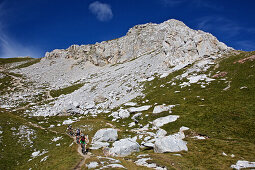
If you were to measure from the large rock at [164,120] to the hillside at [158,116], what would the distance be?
206mm

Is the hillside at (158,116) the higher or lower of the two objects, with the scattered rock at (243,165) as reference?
higher

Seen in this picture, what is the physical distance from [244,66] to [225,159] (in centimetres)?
3948

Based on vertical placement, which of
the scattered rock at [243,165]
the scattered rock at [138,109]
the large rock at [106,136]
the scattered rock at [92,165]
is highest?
the scattered rock at [138,109]

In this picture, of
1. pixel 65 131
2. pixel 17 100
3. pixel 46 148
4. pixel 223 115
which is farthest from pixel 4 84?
pixel 223 115

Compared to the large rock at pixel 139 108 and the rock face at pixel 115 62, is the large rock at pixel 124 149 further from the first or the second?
the rock face at pixel 115 62

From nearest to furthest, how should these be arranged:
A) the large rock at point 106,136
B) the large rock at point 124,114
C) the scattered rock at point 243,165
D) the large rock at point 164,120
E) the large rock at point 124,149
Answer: the scattered rock at point 243,165, the large rock at point 124,149, the large rock at point 106,136, the large rock at point 164,120, the large rock at point 124,114

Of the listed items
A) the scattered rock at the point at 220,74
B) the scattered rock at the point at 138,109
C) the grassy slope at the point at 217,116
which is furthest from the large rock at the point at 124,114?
the scattered rock at the point at 220,74

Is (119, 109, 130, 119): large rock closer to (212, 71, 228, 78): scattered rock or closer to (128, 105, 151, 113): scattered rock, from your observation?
(128, 105, 151, 113): scattered rock

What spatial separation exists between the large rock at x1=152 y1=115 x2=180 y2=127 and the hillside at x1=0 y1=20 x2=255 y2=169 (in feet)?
0.68

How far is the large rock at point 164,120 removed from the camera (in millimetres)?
34250

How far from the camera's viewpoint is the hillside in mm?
20547

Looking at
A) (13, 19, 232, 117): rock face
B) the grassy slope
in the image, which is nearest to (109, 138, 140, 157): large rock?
Answer: the grassy slope

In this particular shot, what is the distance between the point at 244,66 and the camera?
1809 inches

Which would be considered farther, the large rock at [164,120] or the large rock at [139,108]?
the large rock at [139,108]
